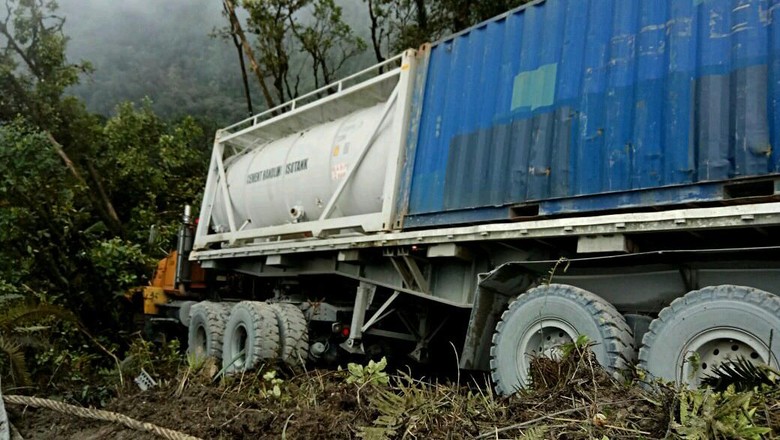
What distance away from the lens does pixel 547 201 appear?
17.9 ft

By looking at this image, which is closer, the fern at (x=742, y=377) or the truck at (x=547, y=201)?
the fern at (x=742, y=377)

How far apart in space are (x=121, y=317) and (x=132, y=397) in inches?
244

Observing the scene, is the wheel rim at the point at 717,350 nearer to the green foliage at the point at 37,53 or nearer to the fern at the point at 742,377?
the fern at the point at 742,377

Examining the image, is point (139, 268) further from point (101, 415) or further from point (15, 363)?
point (101, 415)

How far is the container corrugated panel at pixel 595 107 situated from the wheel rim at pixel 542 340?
3.08 feet

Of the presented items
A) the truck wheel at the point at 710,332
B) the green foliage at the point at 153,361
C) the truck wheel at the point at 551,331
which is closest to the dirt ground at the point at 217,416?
the truck wheel at the point at 551,331

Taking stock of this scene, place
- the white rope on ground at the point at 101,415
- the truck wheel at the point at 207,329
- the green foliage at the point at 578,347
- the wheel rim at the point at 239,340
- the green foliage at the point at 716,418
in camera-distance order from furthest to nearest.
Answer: the truck wheel at the point at 207,329 → the wheel rim at the point at 239,340 → the white rope on ground at the point at 101,415 → the green foliage at the point at 578,347 → the green foliage at the point at 716,418

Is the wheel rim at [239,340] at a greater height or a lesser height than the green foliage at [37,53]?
lesser

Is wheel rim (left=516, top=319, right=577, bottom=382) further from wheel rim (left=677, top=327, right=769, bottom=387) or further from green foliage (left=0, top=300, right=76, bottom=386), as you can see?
green foliage (left=0, top=300, right=76, bottom=386)

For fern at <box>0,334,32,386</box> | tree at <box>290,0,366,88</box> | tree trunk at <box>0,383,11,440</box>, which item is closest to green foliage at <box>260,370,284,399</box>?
tree trunk at <box>0,383,11,440</box>

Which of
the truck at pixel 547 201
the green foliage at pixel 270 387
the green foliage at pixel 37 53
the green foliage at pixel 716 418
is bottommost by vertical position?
the green foliage at pixel 270 387

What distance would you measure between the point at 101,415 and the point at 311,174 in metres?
3.97

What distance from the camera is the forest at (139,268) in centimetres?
356

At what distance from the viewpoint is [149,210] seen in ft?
48.8
